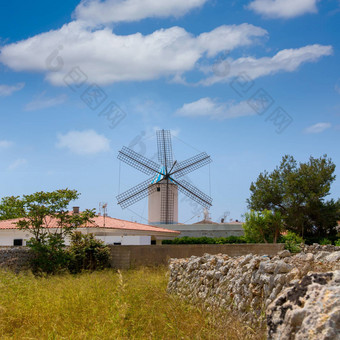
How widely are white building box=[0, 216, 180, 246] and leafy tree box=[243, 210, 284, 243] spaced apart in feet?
23.2

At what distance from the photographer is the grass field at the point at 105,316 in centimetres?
664

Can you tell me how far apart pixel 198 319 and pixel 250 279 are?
1079 millimetres

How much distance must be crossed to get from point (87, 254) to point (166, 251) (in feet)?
11.5

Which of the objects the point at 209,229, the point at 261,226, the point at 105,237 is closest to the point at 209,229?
the point at 209,229

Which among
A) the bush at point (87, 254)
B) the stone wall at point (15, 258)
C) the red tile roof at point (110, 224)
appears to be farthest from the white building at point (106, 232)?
the stone wall at point (15, 258)

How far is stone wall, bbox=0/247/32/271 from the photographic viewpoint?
1983 cm

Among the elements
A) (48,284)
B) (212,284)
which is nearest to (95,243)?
(48,284)

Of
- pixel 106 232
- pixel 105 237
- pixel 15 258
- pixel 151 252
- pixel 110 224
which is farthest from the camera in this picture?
pixel 110 224

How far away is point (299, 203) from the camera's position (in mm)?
40938

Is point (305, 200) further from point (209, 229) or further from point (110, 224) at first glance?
point (110, 224)

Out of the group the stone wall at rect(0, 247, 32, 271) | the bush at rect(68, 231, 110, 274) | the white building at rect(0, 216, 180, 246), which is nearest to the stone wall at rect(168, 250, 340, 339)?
the bush at rect(68, 231, 110, 274)

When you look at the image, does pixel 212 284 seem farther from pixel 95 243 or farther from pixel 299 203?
pixel 299 203

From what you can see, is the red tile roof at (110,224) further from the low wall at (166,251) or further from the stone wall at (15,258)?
the stone wall at (15,258)

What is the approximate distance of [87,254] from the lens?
20703 mm
